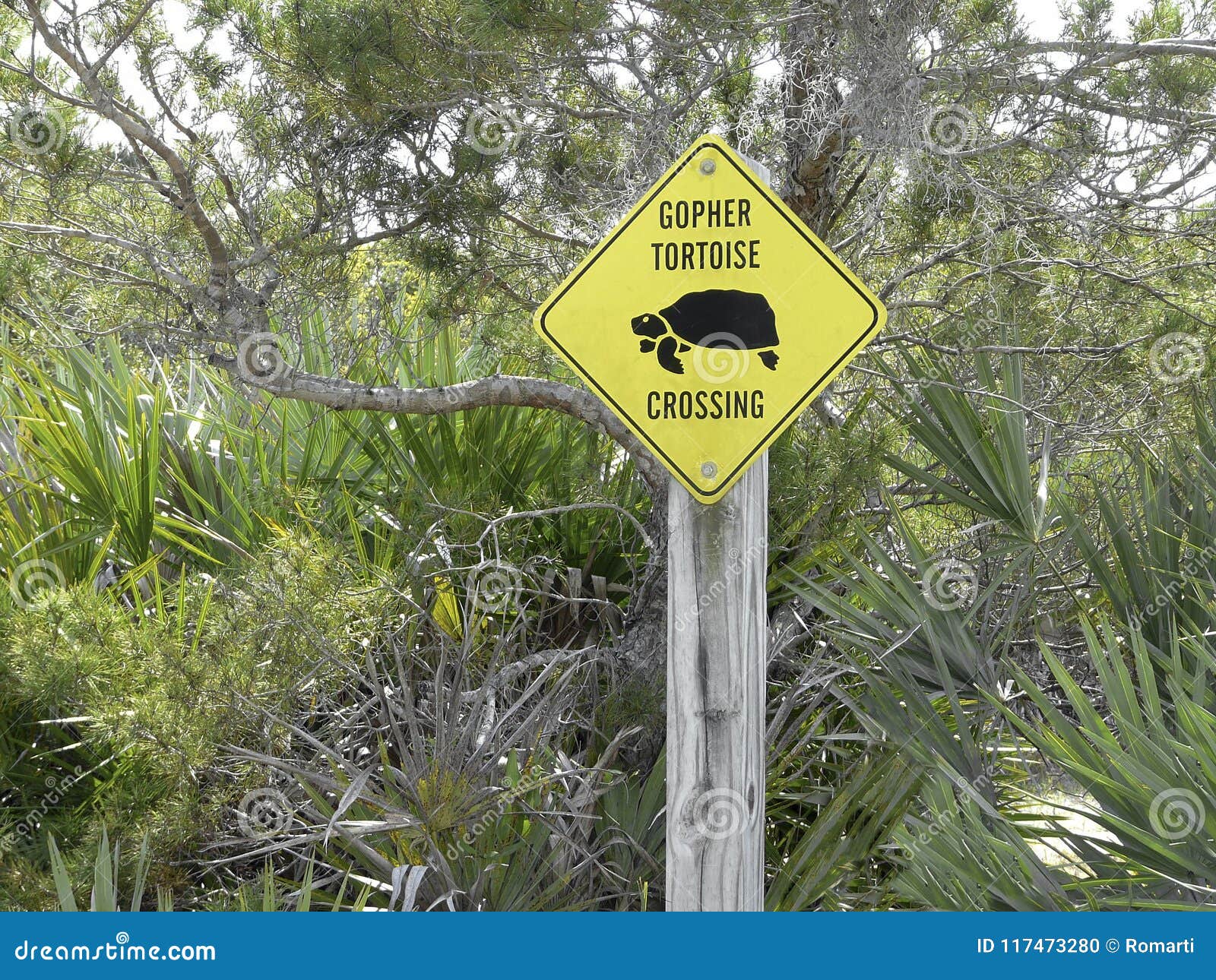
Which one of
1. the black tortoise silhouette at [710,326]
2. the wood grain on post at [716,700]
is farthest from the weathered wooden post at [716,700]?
the black tortoise silhouette at [710,326]

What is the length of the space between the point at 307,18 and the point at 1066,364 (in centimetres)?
338

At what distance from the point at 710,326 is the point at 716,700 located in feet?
2.72

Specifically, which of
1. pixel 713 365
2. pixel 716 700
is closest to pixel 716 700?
pixel 716 700

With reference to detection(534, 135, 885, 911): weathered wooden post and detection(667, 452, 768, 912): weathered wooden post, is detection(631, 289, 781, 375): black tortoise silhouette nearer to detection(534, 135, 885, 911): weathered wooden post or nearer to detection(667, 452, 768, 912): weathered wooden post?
detection(534, 135, 885, 911): weathered wooden post

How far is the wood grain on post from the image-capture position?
7.75 ft

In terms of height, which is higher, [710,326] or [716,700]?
[710,326]

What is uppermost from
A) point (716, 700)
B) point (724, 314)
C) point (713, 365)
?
point (724, 314)

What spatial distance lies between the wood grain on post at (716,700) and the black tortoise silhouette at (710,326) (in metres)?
0.27

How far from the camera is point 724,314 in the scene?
2.30m

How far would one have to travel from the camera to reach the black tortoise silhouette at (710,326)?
231 centimetres

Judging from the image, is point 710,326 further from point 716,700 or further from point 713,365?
point 716,700

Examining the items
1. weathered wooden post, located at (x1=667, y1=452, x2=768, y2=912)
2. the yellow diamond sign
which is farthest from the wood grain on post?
the yellow diamond sign

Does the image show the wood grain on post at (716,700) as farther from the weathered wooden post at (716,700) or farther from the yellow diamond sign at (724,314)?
the yellow diamond sign at (724,314)

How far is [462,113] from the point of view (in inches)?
163
